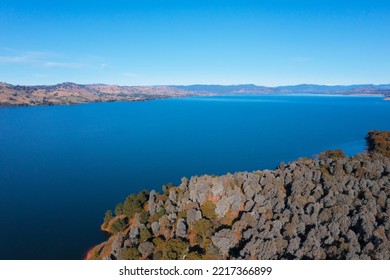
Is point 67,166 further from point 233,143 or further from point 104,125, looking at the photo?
point 104,125

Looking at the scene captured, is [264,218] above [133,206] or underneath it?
above

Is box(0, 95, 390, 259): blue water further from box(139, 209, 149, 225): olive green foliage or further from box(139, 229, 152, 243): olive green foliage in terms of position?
box(139, 229, 152, 243): olive green foliage

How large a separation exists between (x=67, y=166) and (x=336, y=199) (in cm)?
5820

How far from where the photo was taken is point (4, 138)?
362ft

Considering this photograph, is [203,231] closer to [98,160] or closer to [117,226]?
[117,226]

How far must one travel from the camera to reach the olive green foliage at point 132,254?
32594 mm

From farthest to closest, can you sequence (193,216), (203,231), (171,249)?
(193,216) < (203,231) < (171,249)

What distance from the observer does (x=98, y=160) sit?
80.2m

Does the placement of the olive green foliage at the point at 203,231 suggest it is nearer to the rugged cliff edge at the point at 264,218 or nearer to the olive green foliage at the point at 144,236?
the rugged cliff edge at the point at 264,218

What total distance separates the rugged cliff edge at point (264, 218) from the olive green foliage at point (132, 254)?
99mm

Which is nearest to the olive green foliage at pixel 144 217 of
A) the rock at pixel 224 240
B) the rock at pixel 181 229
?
the rock at pixel 181 229

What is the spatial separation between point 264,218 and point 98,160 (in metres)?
54.2

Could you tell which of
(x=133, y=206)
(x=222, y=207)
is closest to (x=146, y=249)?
(x=222, y=207)

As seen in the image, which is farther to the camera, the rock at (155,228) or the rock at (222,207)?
the rock at (222,207)
